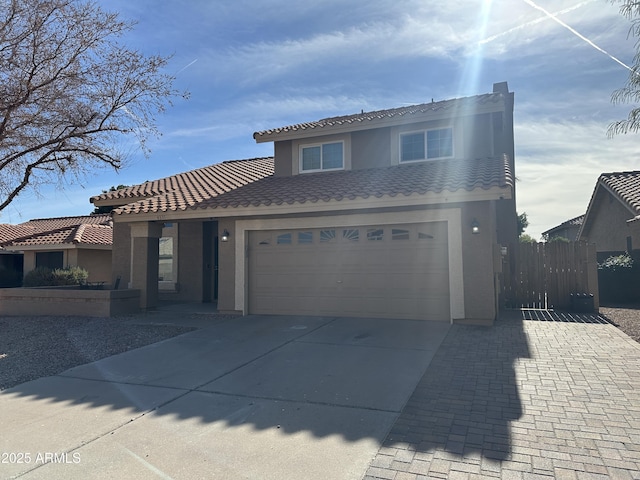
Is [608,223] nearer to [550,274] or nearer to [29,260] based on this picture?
[550,274]

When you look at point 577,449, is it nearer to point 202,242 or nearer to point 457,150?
point 457,150

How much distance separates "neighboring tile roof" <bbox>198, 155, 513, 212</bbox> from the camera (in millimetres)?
9891

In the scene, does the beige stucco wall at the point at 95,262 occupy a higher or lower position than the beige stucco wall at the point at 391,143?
lower

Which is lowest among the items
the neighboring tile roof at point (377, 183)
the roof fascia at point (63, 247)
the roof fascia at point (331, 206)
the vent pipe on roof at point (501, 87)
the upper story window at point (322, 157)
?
the roof fascia at point (63, 247)

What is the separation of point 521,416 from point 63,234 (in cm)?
2381

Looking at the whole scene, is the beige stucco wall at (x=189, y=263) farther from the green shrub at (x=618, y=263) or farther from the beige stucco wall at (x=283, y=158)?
the green shrub at (x=618, y=263)

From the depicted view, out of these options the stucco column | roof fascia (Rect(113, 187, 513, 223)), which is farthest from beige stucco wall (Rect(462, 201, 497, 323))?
the stucco column

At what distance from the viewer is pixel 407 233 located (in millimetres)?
10602

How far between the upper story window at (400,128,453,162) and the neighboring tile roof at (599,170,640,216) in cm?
783

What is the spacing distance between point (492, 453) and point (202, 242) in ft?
41.5

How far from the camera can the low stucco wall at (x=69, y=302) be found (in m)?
12.1

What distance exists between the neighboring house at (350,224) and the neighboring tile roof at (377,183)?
4 cm

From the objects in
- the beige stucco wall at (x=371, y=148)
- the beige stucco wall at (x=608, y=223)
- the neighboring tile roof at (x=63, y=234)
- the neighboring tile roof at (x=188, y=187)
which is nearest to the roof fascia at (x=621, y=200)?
the beige stucco wall at (x=608, y=223)

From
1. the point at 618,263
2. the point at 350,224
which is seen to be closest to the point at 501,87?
the point at 618,263
